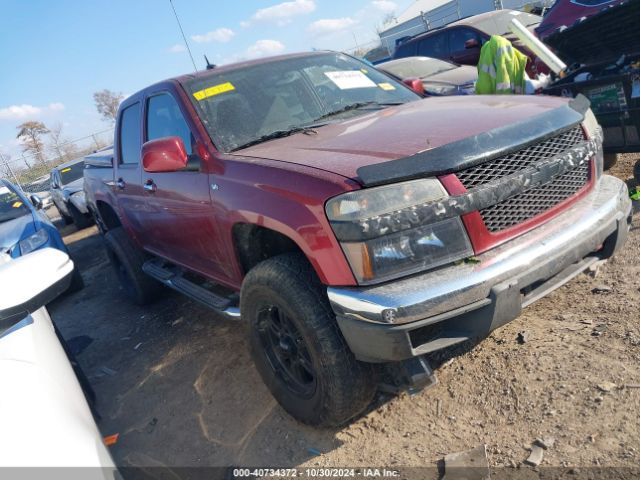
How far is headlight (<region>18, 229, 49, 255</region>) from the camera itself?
5.77 meters

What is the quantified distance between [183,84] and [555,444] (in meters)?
3.02

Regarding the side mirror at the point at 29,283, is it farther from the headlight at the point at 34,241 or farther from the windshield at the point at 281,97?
the headlight at the point at 34,241

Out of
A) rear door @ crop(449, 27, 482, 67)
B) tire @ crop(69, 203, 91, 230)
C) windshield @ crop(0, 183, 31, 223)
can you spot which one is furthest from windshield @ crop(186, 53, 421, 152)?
tire @ crop(69, 203, 91, 230)

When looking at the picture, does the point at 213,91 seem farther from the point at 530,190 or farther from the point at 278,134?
the point at 530,190

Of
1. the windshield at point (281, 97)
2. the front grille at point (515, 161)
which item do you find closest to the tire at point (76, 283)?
the windshield at point (281, 97)

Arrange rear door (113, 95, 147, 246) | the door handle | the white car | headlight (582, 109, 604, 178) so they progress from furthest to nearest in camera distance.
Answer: rear door (113, 95, 147, 246)
the door handle
headlight (582, 109, 604, 178)
the white car

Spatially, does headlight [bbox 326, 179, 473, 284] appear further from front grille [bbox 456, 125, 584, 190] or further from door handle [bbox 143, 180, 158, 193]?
door handle [bbox 143, 180, 158, 193]

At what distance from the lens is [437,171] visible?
81.4 inches

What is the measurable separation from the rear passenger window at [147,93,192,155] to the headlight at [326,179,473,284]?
1542mm

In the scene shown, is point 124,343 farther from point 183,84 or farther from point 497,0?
point 497,0

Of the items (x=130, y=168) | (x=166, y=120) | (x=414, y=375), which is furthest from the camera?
(x=130, y=168)

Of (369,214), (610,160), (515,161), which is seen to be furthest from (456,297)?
(610,160)

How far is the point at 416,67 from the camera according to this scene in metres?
7.97

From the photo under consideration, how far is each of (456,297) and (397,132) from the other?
3.16 ft
